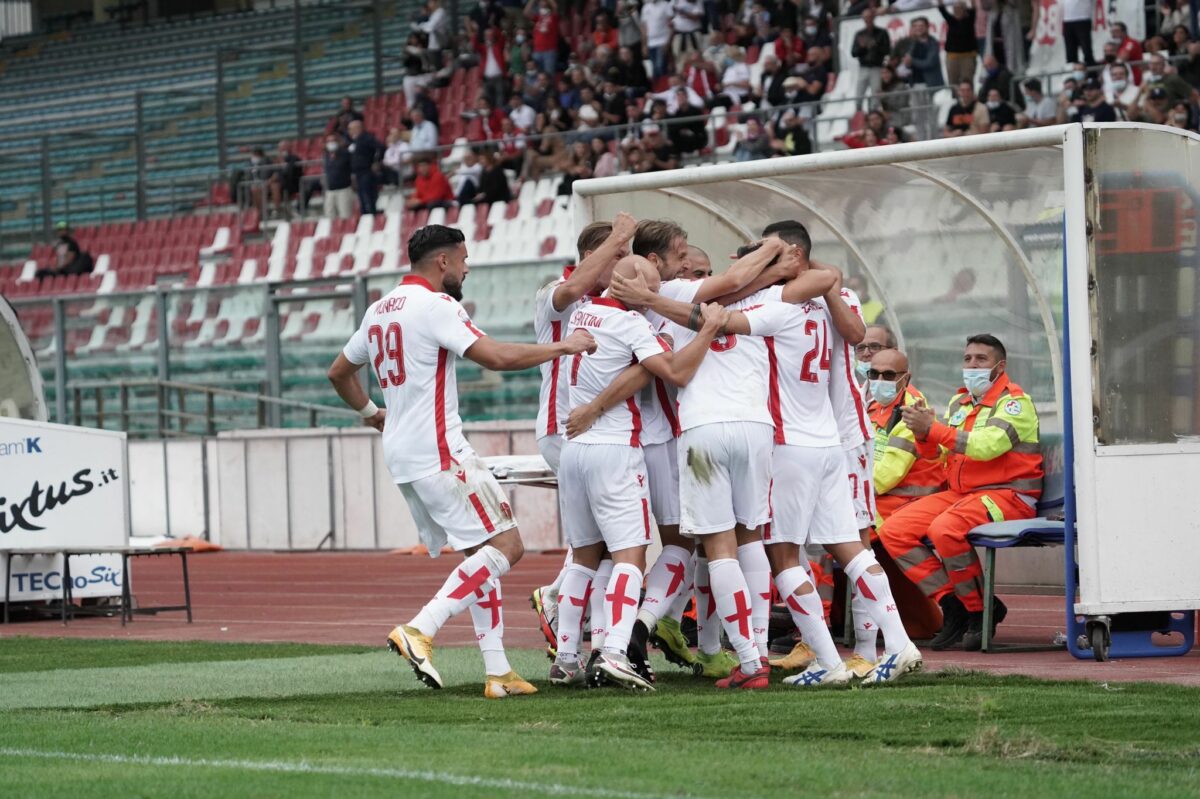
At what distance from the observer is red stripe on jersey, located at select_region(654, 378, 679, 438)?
9.59m

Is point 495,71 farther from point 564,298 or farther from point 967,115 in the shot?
point 564,298

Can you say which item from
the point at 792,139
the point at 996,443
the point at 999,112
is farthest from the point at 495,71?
the point at 996,443

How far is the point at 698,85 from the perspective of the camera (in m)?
28.4

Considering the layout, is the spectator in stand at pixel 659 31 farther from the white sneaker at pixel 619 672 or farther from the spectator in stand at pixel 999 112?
the white sneaker at pixel 619 672

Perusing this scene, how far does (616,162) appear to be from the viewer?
2725cm

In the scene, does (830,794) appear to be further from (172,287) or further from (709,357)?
(172,287)

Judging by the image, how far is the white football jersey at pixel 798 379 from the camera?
31.0 ft

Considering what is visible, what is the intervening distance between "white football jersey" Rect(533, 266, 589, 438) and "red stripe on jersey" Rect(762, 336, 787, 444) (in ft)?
2.98

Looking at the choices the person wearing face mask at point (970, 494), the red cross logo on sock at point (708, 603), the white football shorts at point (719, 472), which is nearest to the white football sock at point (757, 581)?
the white football shorts at point (719, 472)

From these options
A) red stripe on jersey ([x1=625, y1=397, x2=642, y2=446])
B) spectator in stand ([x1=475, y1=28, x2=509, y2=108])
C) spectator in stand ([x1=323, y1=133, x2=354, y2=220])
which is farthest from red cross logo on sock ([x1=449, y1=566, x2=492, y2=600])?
spectator in stand ([x1=475, y1=28, x2=509, y2=108])

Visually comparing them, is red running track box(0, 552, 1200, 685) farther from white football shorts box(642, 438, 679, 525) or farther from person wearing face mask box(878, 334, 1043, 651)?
white football shorts box(642, 438, 679, 525)

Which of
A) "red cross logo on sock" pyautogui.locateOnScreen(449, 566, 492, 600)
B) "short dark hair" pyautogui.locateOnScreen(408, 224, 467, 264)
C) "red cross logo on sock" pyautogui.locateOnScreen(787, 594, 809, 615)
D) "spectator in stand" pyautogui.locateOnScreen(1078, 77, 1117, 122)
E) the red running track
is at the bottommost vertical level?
the red running track

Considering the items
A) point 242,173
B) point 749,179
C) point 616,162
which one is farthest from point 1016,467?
point 242,173

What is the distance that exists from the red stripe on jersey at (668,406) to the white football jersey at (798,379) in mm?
478
